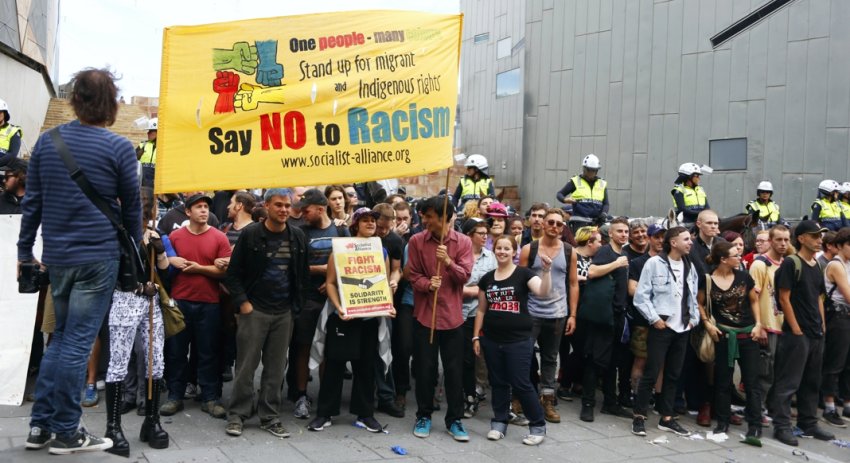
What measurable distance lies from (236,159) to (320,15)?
1.33 metres

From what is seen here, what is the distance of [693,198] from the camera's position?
1238cm

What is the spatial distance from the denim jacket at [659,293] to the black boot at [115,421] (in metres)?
4.76

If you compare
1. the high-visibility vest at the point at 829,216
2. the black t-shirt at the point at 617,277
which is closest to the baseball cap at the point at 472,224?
the black t-shirt at the point at 617,277

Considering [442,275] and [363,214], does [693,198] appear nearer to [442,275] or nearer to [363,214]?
[442,275]

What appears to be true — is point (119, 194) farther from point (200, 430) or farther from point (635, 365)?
point (635, 365)

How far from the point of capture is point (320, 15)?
20.2 ft

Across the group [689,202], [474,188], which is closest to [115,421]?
[474,188]

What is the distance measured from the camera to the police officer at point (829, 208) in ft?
44.7

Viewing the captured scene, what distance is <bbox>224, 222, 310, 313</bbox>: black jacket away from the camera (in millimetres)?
6336

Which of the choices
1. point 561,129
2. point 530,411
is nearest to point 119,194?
point 530,411

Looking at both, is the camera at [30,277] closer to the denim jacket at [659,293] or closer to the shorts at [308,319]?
the shorts at [308,319]

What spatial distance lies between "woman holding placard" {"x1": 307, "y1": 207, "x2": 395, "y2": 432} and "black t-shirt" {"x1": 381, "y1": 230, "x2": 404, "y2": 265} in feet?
1.62

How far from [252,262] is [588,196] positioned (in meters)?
7.35

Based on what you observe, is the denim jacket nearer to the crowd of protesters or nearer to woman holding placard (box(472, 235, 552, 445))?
the crowd of protesters
